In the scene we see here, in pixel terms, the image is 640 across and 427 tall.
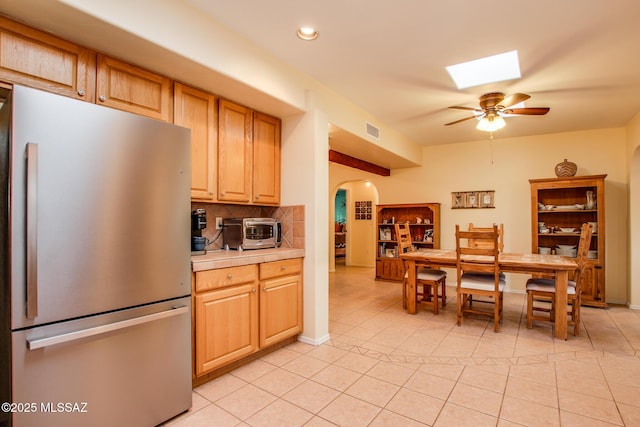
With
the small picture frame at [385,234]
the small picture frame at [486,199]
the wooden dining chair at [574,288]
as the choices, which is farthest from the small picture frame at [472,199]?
the wooden dining chair at [574,288]

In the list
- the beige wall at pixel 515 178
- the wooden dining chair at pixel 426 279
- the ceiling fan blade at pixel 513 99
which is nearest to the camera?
the ceiling fan blade at pixel 513 99

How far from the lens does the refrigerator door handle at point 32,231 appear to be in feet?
4.42

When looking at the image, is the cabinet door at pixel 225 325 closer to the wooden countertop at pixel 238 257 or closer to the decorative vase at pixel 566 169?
the wooden countertop at pixel 238 257

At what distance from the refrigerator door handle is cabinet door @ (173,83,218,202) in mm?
1103

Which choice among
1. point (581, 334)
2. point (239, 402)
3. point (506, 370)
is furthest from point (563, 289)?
point (239, 402)

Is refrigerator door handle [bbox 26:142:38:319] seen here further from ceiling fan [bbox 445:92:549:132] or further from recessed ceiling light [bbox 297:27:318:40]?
ceiling fan [bbox 445:92:549:132]

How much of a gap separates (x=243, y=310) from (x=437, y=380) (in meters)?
1.54

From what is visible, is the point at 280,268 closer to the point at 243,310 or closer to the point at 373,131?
the point at 243,310

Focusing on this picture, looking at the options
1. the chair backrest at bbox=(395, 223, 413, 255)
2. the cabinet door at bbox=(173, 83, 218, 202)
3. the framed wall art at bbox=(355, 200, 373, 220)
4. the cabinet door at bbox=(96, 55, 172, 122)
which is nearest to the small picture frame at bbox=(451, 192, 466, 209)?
the chair backrest at bbox=(395, 223, 413, 255)

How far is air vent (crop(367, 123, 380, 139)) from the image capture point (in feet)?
13.6

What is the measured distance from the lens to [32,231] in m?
1.36

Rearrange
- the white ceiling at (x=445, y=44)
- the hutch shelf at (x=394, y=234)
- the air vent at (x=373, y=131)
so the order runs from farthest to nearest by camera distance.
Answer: the hutch shelf at (x=394, y=234) → the air vent at (x=373, y=131) → the white ceiling at (x=445, y=44)

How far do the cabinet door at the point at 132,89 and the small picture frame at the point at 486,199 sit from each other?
5.07 m

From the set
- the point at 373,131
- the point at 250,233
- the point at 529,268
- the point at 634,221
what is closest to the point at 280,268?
the point at 250,233
